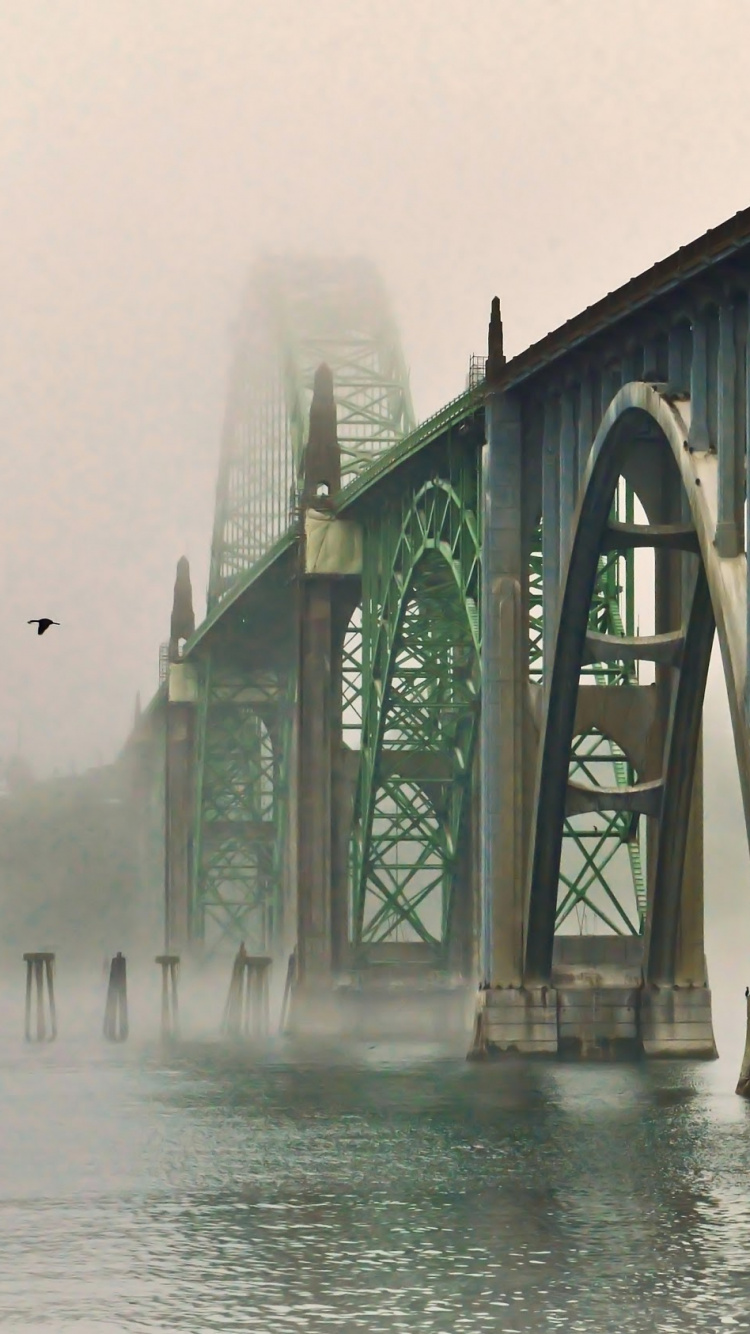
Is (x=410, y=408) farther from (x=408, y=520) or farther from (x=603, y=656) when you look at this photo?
(x=603, y=656)

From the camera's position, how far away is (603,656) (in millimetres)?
48156

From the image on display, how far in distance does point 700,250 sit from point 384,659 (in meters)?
32.7

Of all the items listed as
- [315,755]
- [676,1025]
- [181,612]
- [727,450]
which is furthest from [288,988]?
[181,612]

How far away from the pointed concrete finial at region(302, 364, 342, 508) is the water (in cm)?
2911

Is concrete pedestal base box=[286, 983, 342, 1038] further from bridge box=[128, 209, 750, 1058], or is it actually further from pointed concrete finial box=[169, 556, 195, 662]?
pointed concrete finial box=[169, 556, 195, 662]

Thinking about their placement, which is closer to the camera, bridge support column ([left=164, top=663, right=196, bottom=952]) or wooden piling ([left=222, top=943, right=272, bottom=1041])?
wooden piling ([left=222, top=943, right=272, bottom=1041])

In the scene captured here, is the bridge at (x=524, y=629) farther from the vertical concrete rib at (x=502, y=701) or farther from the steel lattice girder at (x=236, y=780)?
the steel lattice girder at (x=236, y=780)

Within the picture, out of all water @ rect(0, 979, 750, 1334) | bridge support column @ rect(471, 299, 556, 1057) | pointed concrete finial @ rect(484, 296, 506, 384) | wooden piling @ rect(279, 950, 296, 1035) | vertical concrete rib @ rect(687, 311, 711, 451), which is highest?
pointed concrete finial @ rect(484, 296, 506, 384)

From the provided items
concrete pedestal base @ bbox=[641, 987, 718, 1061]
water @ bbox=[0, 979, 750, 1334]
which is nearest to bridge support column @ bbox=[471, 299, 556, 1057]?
water @ bbox=[0, 979, 750, 1334]

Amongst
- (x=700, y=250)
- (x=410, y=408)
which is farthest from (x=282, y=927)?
(x=700, y=250)

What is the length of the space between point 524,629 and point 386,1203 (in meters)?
22.4

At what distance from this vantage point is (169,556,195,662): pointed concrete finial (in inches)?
4995

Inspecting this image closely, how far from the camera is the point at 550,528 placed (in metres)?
49.4

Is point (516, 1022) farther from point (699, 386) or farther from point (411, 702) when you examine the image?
point (411, 702)
